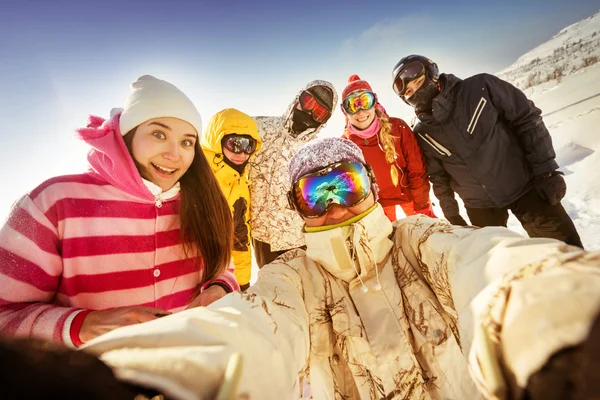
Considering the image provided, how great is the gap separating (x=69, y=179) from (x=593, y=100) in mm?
15092

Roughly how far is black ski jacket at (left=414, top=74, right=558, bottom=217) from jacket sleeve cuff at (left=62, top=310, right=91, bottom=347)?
3.51 m

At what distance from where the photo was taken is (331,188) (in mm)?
1584

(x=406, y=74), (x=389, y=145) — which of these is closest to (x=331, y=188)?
(x=389, y=145)

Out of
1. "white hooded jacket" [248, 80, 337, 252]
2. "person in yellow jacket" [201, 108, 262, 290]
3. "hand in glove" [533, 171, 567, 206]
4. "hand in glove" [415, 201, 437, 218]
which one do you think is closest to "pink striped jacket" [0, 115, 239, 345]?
"person in yellow jacket" [201, 108, 262, 290]

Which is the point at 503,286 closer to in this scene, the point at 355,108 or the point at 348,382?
the point at 348,382

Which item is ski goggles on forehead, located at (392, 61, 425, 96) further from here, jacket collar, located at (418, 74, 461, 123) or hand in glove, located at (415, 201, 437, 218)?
hand in glove, located at (415, 201, 437, 218)

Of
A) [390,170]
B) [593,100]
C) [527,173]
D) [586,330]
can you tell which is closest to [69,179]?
[586,330]

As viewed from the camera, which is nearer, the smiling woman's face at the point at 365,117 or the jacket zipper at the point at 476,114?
the jacket zipper at the point at 476,114

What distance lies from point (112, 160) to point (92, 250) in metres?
0.51

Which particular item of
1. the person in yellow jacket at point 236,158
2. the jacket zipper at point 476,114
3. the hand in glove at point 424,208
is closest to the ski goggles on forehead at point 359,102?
the jacket zipper at point 476,114

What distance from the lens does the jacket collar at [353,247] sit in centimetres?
136

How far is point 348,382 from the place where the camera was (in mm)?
1320

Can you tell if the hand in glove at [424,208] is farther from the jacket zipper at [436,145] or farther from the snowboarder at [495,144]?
the jacket zipper at [436,145]

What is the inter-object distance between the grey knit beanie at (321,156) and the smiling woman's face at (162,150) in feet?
2.51
